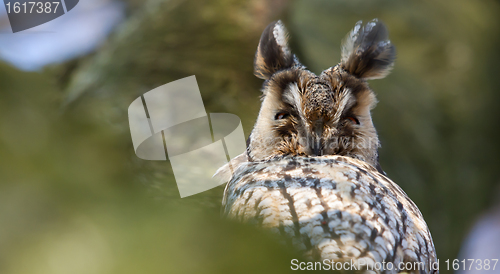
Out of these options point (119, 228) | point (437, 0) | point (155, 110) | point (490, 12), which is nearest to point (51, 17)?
point (155, 110)

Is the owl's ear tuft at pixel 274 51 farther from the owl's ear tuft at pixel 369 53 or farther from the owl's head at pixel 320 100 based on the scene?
the owl's ear tuft at pixel 369 53

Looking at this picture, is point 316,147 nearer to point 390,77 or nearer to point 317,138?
point 317,138

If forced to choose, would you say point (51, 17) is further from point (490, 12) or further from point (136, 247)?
point (490, 12)

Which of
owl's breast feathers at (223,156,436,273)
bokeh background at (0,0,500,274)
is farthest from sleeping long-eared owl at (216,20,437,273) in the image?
bokeh background at (0,0,500,274)

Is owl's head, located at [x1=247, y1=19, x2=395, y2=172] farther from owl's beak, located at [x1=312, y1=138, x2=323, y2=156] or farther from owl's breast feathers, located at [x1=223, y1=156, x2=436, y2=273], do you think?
owl's breast feathers, located at [x1=223, y1=156, x2=436, y2=273]

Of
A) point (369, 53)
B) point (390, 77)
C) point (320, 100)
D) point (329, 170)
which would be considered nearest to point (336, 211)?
point (329, 170)

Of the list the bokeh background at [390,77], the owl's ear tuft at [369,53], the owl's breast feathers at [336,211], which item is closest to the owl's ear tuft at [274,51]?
the owl's ear tuft at [369,53]
